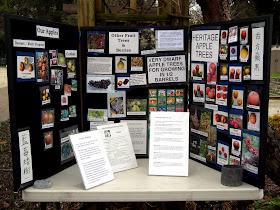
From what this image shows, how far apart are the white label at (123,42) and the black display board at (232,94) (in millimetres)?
397

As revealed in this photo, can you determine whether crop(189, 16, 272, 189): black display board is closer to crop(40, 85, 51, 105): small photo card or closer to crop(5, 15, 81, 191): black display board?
crop(5, 15, 81, 191): black display board

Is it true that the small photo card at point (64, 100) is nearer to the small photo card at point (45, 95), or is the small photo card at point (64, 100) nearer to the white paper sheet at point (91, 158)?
the small photo card at point (45, 95)

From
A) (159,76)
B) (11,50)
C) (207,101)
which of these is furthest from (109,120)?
(11,50)

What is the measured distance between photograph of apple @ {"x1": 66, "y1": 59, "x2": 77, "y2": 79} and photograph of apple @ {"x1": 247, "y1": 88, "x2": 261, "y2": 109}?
1.15m

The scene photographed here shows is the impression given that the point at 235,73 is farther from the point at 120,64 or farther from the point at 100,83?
the point at 100,83

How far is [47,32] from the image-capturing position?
88.7 inches

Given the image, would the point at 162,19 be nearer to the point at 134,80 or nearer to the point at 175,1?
the point at 175,1

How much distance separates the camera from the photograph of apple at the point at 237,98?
216cm

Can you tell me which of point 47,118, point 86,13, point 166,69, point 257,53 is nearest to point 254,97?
point 257,53

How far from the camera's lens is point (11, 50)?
1.98 m

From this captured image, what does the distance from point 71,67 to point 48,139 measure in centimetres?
53

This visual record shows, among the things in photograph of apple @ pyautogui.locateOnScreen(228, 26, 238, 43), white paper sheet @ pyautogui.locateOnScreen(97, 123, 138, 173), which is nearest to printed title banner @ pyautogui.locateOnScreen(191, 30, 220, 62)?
photograph of apple @ pyautogui.locateOnScreen(228, 26, 238, 43)

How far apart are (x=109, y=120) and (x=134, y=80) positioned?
0.33 m

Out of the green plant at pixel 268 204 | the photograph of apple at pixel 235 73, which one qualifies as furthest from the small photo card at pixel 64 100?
the green plant at pixel 268 204
